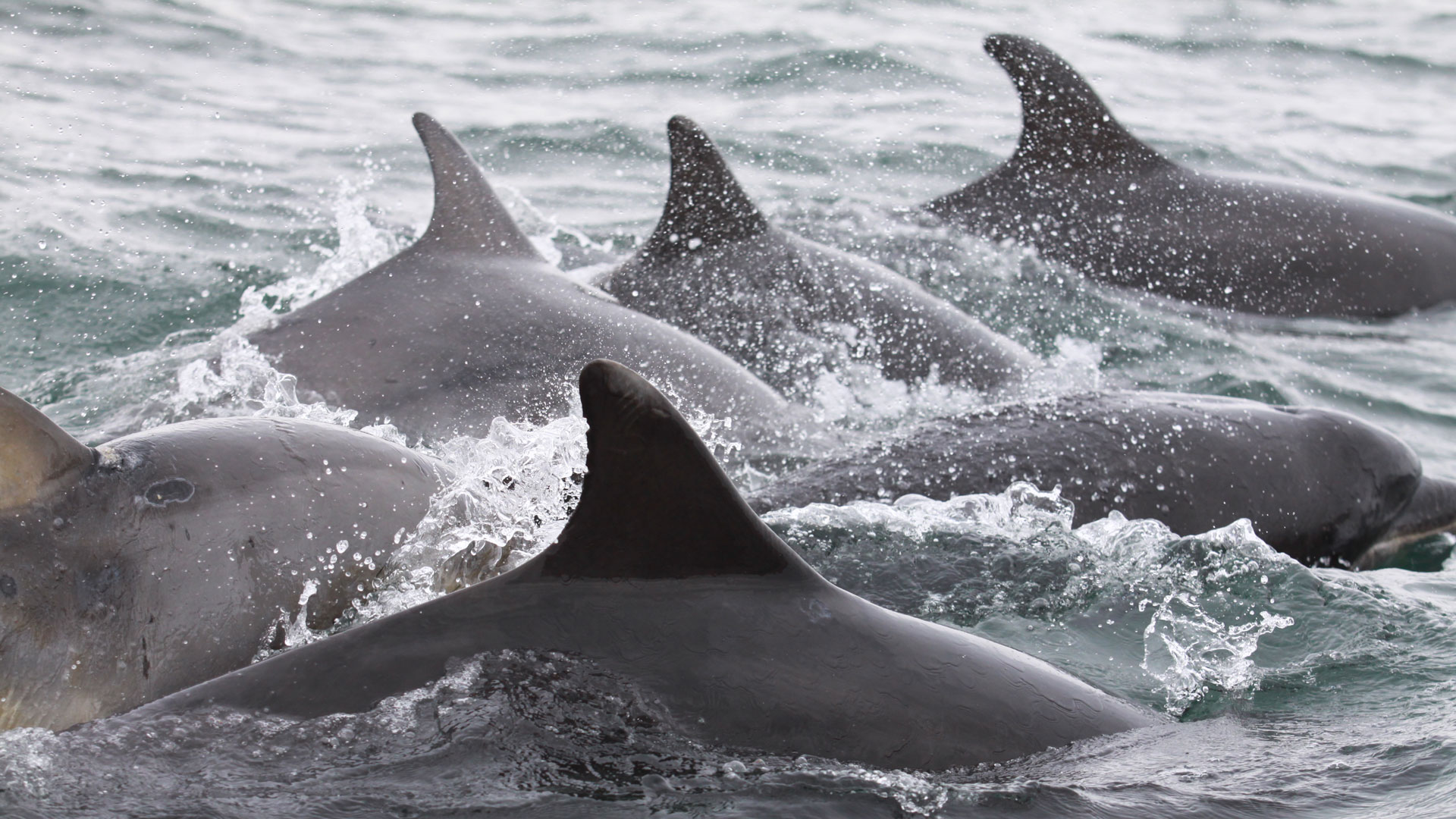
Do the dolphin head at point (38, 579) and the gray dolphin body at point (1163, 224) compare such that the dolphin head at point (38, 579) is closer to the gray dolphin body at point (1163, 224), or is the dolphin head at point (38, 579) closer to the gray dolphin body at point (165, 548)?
the gray dolphin body at point (165, 548)

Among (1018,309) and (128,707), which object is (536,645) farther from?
(1018,309)

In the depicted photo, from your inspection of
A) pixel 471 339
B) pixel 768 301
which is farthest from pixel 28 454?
pixel 768 301

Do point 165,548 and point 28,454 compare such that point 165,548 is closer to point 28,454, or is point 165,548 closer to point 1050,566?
point 28,454

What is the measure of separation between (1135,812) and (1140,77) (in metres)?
13.7

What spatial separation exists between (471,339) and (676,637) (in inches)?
117

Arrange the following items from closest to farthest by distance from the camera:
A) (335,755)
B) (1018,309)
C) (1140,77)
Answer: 1. (335,755)
2. (1018,309)
3. (1140,77)

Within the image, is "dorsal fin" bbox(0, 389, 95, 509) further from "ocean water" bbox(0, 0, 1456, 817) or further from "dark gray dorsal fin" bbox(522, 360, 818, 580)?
"dark gray dorsal fin" bbox(522, 360, 818, 580)

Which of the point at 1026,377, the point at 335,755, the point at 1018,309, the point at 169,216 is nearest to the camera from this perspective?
the point at 335,755

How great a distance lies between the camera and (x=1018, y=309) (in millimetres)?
8078

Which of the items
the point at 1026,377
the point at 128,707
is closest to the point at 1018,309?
the point at 1026,377

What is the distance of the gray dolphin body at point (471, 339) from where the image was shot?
18.1 feet

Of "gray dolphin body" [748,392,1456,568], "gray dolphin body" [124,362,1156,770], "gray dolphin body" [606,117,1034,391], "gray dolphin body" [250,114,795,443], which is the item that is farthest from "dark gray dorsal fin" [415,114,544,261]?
"gray dolphin body" [124,362,1156,770]

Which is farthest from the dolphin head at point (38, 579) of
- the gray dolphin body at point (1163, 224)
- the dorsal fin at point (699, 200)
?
the gray dolphin body at point (1163, 224)

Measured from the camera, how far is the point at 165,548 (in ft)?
10.8
